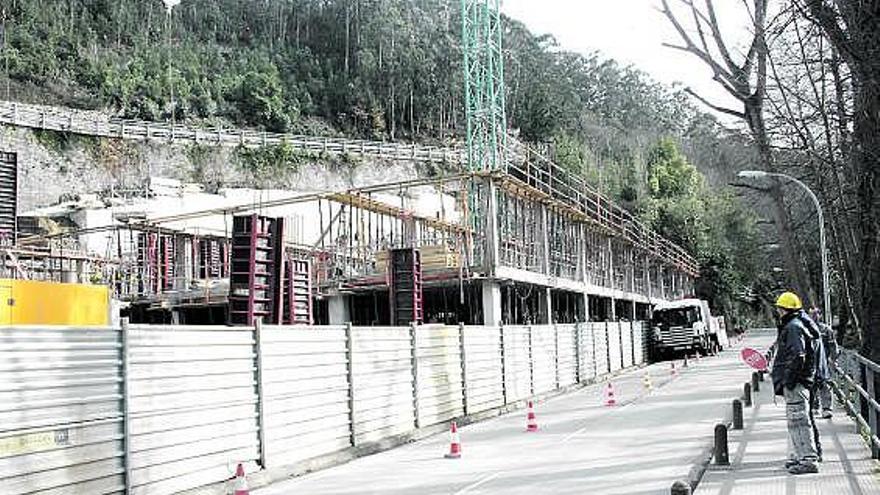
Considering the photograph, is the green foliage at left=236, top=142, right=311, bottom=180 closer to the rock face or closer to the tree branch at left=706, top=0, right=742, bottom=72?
the rock face

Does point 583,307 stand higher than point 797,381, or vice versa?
point 583,307

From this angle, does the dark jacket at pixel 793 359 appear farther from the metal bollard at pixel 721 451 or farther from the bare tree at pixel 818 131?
the bare tree at pixel 818 131

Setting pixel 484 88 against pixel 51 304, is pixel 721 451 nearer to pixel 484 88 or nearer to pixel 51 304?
pixel 51 304

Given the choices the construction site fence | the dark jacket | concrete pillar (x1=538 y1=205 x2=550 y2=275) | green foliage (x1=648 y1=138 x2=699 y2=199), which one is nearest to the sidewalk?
the dark jacket

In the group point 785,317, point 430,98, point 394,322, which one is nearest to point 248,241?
point 394,322

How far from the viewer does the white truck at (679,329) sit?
51625 millimetres

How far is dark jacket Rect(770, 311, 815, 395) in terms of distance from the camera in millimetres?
10367

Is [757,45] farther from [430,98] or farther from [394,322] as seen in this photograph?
[430,98]

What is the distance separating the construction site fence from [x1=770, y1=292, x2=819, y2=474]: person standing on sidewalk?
23.1 feet

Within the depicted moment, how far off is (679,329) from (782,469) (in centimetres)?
4164

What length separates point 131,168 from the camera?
218 ft

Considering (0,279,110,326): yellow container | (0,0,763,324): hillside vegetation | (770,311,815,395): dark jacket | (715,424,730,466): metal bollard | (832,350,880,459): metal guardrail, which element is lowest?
(715,424,730,466): metal bollard

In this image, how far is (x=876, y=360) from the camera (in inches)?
464

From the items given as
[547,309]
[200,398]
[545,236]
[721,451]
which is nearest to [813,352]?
→ [721,451]
